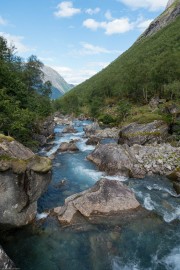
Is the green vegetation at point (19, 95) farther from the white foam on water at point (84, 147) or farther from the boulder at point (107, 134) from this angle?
the boulder at point (107, 134)

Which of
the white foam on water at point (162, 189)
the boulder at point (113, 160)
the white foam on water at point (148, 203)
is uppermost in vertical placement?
the boulder at point (113, 160)

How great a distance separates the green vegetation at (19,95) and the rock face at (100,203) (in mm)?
12653

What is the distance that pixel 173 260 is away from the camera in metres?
15.3

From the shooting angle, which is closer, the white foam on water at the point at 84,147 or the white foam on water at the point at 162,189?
the white foam on water at the point at 162,189

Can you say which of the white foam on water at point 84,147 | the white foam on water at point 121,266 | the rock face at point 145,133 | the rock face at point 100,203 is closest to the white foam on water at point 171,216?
the rock face at point 100,203

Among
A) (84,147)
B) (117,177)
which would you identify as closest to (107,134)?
(84,147)

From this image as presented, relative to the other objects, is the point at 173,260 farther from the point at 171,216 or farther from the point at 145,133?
the point at 145,133

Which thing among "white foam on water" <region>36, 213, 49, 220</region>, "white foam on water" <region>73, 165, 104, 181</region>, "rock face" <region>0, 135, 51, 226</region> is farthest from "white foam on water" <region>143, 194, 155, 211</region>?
"rock face" <region>0, 135, 51, 226</region>

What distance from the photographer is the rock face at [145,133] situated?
3994 centimetres

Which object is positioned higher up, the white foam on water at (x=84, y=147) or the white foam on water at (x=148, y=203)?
the white foam on water at (x=84, y=147)

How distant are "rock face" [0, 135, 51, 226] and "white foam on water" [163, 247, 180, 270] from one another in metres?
10.4

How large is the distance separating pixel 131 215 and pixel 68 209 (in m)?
5.32

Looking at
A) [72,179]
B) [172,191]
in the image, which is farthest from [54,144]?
[172,191]

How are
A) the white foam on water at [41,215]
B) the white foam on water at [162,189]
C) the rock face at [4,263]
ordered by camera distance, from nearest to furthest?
1. the rock face at [4,263]
2. the white foam on water at [41,215]
3. the white foam on water at [162,189]
